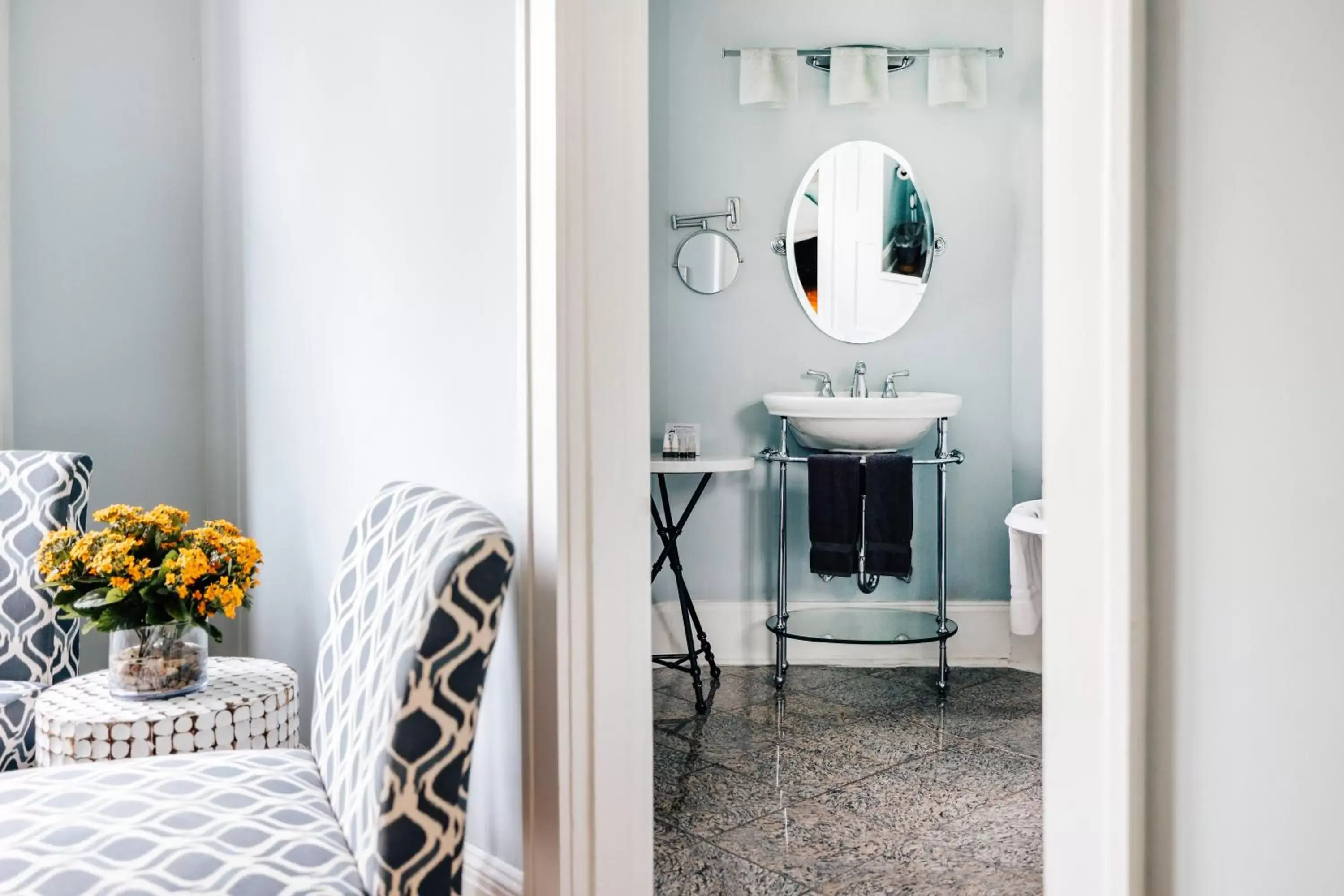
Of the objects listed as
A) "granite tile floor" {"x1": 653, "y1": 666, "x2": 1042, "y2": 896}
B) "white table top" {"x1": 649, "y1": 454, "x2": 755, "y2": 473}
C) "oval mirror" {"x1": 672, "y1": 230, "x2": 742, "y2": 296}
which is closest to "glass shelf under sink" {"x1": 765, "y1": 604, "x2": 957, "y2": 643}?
"granite tile floor" {"x1": 653, "y1": 666, "x2": 1042, "y2": 896}

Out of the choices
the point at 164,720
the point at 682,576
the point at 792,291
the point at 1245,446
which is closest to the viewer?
the point at 1245,446

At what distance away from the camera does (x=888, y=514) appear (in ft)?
11.8

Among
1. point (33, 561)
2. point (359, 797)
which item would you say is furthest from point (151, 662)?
point (359, 797)

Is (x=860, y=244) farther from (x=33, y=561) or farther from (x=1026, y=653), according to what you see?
(x=33, y=561)

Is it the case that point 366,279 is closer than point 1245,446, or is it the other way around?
point 1245,446

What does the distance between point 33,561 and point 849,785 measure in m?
2.00

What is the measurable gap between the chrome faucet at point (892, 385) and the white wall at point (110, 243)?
7.64 feet

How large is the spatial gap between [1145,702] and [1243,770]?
0.30 feet

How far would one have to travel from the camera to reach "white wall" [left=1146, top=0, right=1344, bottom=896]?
0.81m

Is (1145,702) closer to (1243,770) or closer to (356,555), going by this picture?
(1243,770)

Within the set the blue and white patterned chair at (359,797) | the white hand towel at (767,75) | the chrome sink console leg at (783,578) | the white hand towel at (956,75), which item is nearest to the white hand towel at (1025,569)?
the chrome sink console leg at (783,578)

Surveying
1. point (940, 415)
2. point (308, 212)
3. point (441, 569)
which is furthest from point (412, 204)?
point (940, 415)

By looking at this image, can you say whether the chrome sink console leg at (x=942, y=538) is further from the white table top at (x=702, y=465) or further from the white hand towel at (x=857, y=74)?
the white hand towel at (x=857, y=74)

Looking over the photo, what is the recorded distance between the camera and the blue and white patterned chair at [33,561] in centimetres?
232
